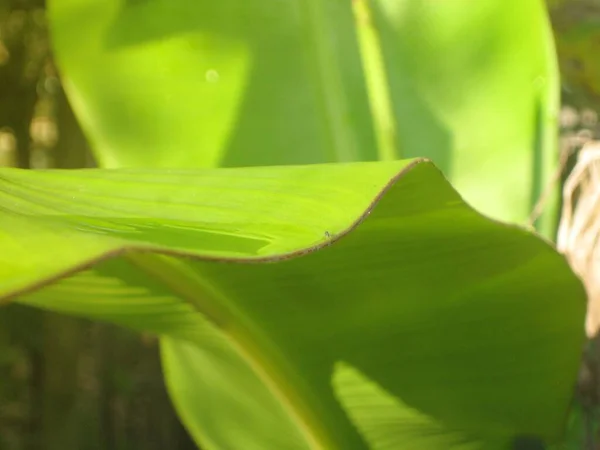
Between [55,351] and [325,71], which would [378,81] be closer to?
[325,71]

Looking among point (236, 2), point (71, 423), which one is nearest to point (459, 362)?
point (236, 2)

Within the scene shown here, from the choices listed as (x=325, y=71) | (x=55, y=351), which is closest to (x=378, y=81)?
(x=325, y=71)

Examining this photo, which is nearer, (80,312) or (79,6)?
(80,312)

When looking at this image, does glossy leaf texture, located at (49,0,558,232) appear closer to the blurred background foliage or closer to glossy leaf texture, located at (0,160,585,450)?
glossy leaf texture, located at (0,160,585,450)

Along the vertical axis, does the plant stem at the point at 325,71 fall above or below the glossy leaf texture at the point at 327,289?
above

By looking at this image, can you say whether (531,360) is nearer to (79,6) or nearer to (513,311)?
(513,311)

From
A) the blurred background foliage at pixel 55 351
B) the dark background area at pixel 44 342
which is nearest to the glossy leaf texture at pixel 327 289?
the blurred background foliage at pixel 55 351

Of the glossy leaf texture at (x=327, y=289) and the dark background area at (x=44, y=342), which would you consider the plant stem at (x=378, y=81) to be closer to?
the glossy leaf texture at (x=327, y=289)
